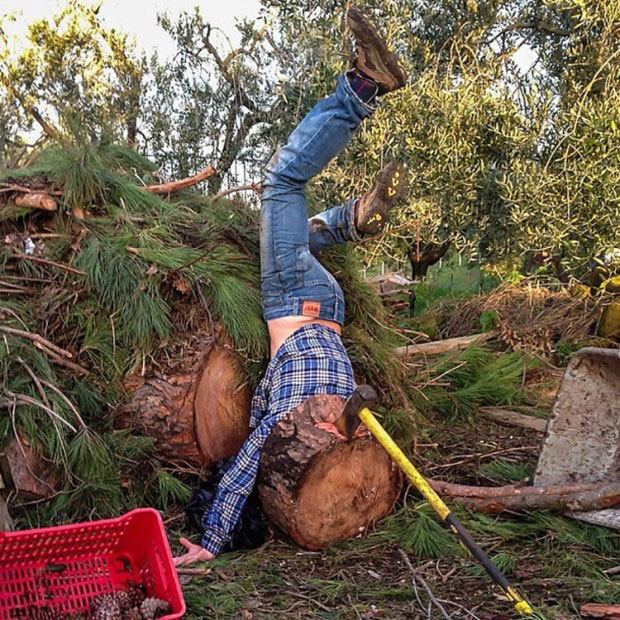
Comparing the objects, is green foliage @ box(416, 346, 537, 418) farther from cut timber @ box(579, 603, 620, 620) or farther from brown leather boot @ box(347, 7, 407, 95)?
cut timber @ box(579, 603, 620, 620)

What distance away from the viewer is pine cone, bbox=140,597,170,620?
75.3 inches

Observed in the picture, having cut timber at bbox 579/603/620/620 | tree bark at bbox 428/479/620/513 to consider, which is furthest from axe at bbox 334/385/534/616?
tree bark at bbox 428/479/620/513

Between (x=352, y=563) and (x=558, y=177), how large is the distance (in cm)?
356

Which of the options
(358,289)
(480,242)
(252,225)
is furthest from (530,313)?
(252,225)

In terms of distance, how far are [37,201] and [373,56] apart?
1545 millimetres

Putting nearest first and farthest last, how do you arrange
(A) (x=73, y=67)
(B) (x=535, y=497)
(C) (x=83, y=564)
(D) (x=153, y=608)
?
(D) (x=153, y=608) → (C) (x=83, y=564) → (B) (x=535, y=497) → (A) (x=73, y=67)

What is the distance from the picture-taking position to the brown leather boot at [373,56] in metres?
2.65

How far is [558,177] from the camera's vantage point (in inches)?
199

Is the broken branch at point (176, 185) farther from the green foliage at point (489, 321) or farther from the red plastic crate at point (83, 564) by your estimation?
the green foliage at point (489, 321)

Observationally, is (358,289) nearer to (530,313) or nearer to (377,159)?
(377,159)

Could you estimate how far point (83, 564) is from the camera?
2.15m

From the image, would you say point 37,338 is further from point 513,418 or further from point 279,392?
point 513,418

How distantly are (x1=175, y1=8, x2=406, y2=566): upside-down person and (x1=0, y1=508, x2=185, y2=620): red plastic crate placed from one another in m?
0.44

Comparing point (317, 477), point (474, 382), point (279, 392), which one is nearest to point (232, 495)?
point (317, 477)
